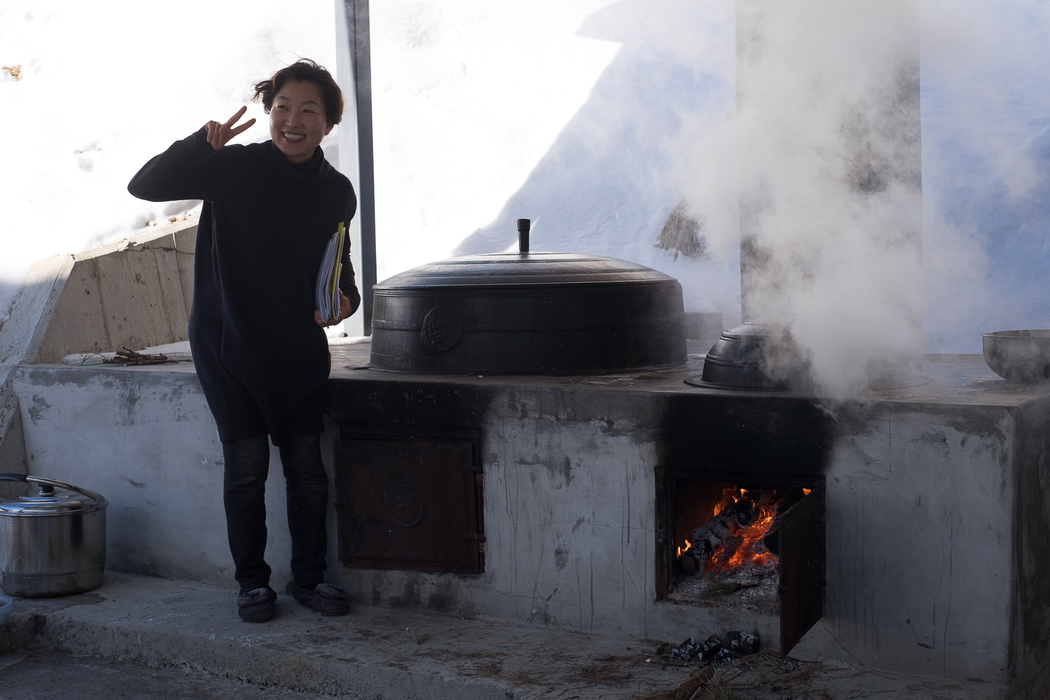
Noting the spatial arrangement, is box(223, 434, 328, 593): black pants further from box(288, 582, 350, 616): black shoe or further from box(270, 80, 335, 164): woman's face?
box(270, 80, 335, 164): woman's face

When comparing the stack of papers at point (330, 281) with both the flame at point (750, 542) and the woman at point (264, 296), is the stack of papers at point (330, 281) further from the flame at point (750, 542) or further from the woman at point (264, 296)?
the flame at point (750, 542)

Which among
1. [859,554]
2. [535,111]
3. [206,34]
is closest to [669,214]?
[535,111]

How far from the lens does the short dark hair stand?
3.48 m

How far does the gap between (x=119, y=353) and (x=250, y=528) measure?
151 centimetres

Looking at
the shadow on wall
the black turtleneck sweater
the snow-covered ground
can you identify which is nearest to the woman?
the black turtleneck sweater

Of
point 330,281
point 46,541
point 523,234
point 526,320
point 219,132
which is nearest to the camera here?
point 219,132

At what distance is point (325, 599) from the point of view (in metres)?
3.63

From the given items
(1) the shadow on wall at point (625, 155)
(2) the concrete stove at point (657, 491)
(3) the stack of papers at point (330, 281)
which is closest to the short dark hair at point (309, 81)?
(3) the stack of papers at point (330, 281)

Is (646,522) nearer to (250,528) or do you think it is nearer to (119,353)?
(250,528)

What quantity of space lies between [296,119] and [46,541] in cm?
212

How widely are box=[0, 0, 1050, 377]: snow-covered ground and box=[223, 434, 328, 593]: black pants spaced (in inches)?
306

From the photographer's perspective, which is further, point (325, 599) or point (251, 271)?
point (325, 599)

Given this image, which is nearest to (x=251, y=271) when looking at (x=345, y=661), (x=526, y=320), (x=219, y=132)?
(x=219, y=132)

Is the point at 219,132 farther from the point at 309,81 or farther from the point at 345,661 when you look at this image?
the point at 345,661
